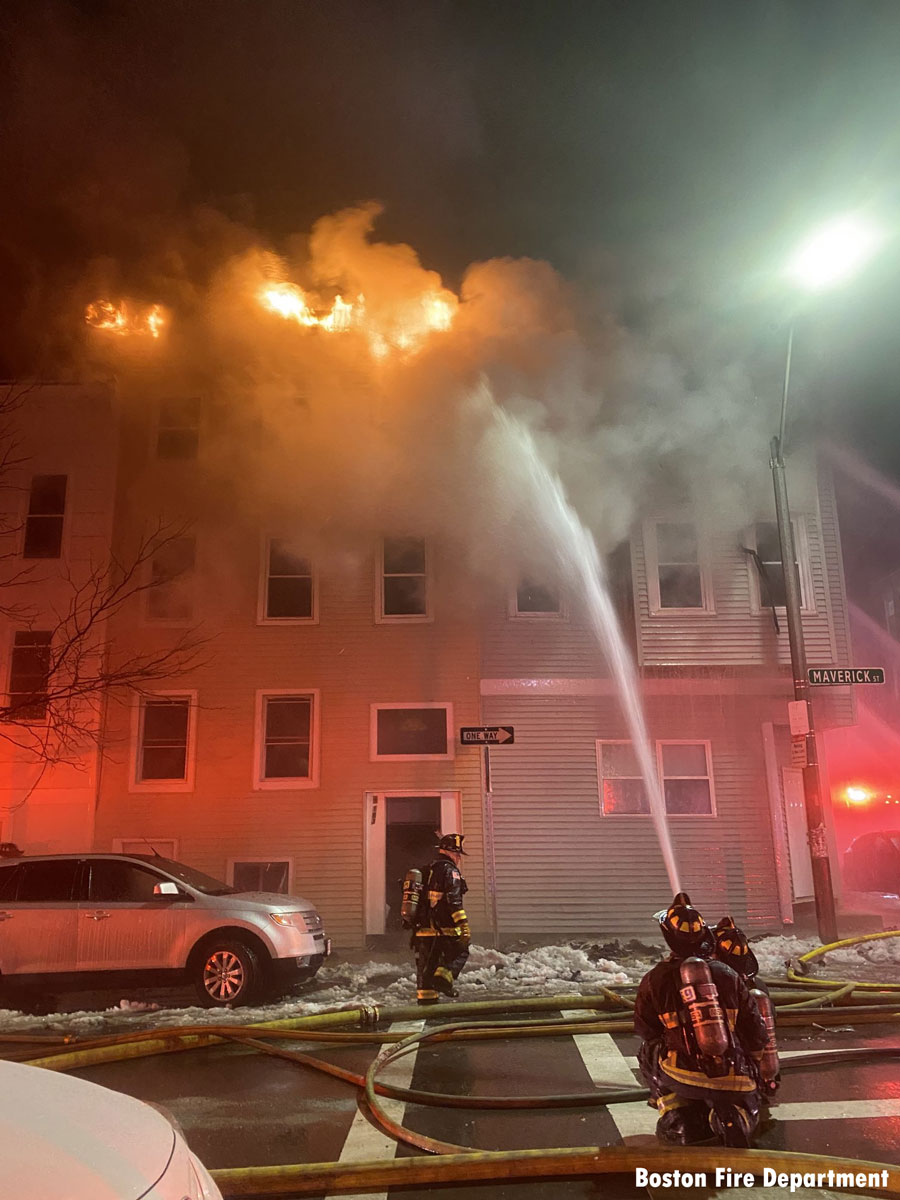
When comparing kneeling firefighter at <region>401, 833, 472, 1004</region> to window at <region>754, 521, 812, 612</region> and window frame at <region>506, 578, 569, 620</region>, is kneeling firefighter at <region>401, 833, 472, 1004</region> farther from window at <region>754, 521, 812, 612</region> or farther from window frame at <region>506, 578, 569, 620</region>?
window at <region>754, 521, 812, 612</region>

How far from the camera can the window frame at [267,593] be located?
12.9 meters

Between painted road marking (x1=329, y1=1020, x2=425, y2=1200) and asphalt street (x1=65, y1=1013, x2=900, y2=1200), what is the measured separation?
13 mm

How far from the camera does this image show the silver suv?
786cm

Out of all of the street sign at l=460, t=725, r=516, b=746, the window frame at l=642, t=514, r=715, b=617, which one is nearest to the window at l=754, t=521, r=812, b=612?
the window frame at l=642, t=514, r=715, b=617

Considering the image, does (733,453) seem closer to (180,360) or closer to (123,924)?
(180,360)

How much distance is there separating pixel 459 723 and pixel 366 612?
227 centimetres

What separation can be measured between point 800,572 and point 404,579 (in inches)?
243

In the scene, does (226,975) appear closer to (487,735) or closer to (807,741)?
(487,735)

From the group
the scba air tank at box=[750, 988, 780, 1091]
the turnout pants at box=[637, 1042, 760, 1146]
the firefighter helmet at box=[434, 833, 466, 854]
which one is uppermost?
the firefighter helmet at box=[434, 833, 466, 854]

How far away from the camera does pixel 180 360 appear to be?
13031mm

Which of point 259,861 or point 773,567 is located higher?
point 773,567

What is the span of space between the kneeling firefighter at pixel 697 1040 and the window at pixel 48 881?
6.38 m

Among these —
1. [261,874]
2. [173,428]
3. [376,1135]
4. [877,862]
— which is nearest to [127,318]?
[173,428]

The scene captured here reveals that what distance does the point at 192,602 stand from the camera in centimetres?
1288
